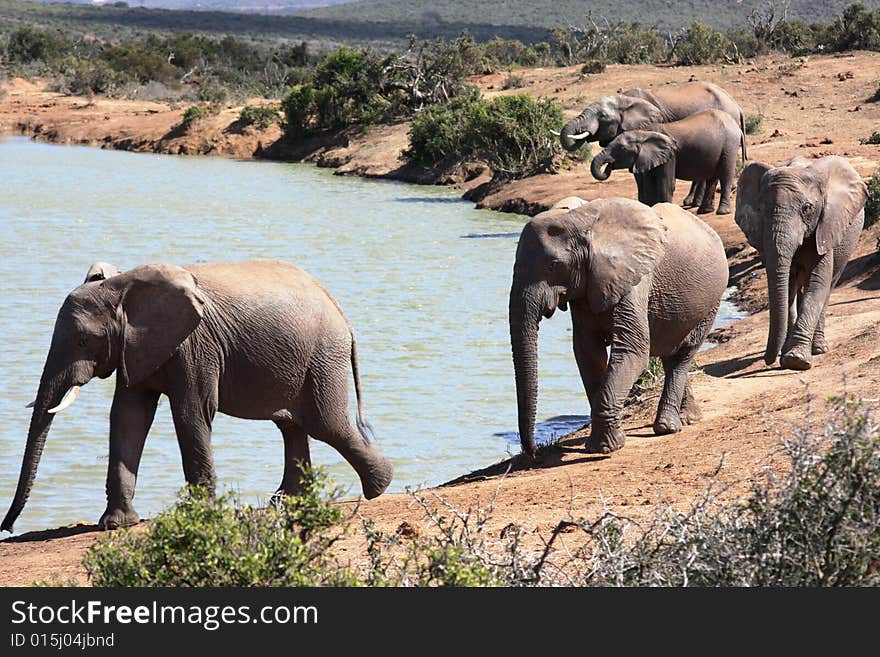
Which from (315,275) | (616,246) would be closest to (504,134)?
(315,275)

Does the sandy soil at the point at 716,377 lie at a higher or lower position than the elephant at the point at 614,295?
lower

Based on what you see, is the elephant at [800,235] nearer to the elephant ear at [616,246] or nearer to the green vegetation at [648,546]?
the elephant ear at [616,246]

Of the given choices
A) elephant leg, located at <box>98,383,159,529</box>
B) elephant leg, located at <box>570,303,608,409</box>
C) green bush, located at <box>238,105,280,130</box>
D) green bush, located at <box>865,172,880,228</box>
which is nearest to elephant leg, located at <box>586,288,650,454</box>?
elephant leg, located at <box>570,303,608,409</box>

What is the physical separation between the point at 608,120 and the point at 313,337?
14.6 meters

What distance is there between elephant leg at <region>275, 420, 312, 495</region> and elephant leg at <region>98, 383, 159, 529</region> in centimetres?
88

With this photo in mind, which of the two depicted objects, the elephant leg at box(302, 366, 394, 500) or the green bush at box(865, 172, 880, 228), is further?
the green bush at box(865, 172, 880, 228)

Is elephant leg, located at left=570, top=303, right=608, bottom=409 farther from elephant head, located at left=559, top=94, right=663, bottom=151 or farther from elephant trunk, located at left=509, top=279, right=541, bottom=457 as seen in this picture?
elephant head, located at left=559, top=94, right=663, bottom=151

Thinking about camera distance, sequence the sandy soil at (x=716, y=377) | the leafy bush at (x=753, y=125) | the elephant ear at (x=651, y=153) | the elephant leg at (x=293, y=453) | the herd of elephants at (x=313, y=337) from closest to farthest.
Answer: the sandy soil at (x=716, y=377)
the herd of elephants at (x=313, y=337)
the elephant leg at (x=293, y=453)
the elephant ear at (x=651, y=153)
the leafy bush at (x=753, y=125)

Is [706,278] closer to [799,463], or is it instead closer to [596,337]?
[596,337]

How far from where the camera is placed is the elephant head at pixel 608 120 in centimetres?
2188

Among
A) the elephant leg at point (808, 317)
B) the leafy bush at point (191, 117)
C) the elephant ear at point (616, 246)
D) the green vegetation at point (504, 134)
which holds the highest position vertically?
the elephant ear at point (616, 246)

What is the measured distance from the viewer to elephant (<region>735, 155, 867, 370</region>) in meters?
11.0

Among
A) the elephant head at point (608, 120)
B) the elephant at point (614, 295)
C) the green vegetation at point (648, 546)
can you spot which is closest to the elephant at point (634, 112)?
the elephant head at point (608, 120)

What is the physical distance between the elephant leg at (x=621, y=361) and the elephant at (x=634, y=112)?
42.8ft
